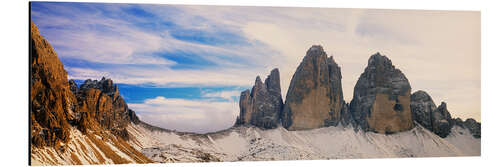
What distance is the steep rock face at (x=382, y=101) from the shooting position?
25.9 meters

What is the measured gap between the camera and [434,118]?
2628 cm

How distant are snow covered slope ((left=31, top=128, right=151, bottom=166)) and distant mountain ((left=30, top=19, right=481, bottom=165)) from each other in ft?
0.11

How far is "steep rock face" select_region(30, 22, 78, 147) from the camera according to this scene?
67.7 feet

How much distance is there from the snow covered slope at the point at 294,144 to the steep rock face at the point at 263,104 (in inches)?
15.6

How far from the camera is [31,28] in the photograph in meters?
21.0

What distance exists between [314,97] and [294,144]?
123 inches

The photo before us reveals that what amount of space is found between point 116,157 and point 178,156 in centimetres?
227

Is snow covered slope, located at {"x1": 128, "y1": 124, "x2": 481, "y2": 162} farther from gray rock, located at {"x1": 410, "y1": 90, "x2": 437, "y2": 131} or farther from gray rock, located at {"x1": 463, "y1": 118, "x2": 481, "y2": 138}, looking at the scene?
gray rock, located at {"x1": 410, "y1": 90, "x2": 437, "y2": 131}

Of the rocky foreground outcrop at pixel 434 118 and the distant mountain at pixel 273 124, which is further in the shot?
the rocky foreground outcrop at pixel 434 118

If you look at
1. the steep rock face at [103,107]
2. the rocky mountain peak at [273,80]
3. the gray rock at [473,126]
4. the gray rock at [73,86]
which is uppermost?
the rocky mountain peak at [273,80]

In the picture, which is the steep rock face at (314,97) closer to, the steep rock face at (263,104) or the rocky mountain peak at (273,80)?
the steep rock face at (263,104)

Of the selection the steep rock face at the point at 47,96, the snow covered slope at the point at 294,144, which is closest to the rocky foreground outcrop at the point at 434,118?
the snow covered slope at the point at 294,144

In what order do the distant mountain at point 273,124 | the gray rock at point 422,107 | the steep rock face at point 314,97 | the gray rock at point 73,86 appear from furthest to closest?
1. the gray rock at point 422,107
2. the steep rock face at point 314,97
3. the gray rock at point 73,86
4. the distant mountain at point 273,124

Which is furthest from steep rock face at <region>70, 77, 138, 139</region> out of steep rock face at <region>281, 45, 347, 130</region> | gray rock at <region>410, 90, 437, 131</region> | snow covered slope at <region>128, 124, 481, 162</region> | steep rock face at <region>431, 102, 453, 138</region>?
steep rock face at <region>431, 102, 453, 138</region>
